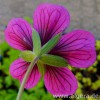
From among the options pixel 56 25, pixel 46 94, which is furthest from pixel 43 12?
pixel 46 94

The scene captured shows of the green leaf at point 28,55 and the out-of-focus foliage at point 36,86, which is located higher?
the green leaf at point 28,55

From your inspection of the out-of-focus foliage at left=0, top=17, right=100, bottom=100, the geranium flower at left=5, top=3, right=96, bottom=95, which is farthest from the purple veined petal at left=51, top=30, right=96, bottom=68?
the out-of-focus foliage at left=0, top=17, right=100, bottom=100

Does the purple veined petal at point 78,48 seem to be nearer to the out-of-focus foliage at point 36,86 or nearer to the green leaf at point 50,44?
the green leaf at point 50,44

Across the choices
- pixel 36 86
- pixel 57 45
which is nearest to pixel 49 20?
pixel 57 45

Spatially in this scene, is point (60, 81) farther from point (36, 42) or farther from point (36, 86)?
point (36, 86)

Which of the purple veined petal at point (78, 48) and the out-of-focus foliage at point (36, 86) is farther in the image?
the out-of-focus foliage at point (36, 86)

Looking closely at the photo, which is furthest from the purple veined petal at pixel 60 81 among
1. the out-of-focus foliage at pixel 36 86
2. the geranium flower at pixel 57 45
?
the out-of-focus foliage at pixel 36 86

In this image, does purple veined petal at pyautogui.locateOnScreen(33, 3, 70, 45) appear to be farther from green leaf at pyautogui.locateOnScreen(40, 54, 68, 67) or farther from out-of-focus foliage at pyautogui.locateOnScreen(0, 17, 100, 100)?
out-of-focus foliage at pyautogui.locateOnScreen(0, 17, 100, 100)

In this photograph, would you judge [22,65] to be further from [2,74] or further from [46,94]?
[2,74]
